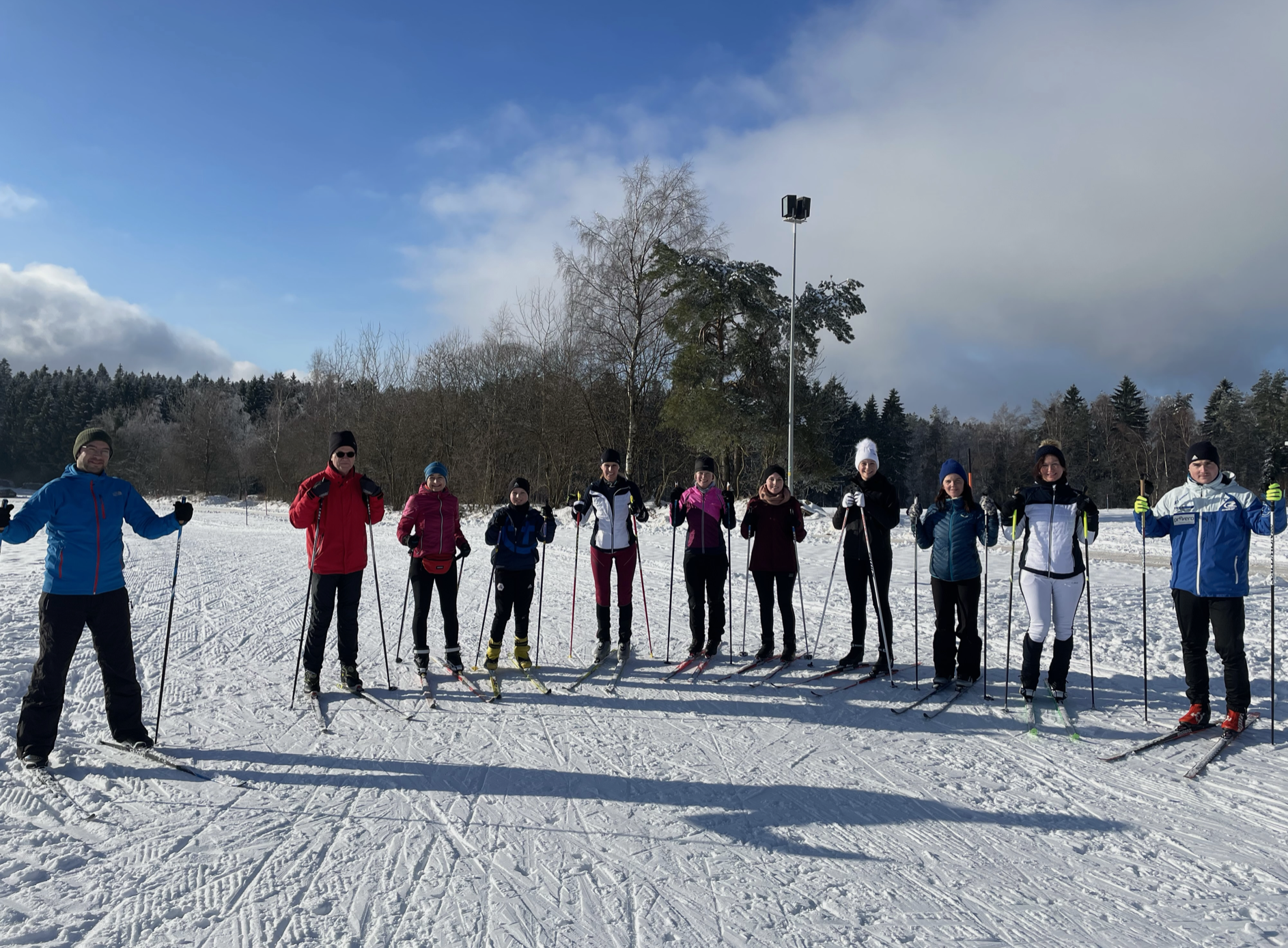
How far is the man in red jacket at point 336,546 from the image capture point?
516cm

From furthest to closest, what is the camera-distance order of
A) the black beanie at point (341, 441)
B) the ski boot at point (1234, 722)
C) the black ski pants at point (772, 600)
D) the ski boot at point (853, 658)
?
the black ski pants at point (772, 600), the ski boot at point (853, 658), the black beanie at point (341, 441), the ski boot at point (1234, 722)

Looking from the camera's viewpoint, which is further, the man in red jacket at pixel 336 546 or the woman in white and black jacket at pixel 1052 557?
the man in red jacket at pixel 336 546

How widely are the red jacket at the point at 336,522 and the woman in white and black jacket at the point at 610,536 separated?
1870 millimetres

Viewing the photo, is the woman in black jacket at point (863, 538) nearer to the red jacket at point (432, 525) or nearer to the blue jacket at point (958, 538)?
the blue jacket at point (958, 538)

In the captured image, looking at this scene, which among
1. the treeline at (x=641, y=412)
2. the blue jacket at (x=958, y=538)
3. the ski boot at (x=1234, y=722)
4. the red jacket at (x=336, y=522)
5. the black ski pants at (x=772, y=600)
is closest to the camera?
the ski boot at (x=1234, y=722)

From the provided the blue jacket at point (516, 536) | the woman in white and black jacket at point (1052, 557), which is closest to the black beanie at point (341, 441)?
the blue jacket at point (516, 536)

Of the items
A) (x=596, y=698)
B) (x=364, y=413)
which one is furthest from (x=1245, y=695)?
(x=364, y=413)

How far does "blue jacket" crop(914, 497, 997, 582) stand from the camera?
5547mm

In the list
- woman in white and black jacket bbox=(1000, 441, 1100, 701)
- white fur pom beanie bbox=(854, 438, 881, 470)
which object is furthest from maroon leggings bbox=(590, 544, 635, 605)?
woman in white and black jacket bbox=(1000, 441, 1100, 701)

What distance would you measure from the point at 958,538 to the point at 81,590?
19.6 ft

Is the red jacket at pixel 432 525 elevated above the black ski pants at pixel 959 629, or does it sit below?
above

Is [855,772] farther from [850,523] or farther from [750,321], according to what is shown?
[750,321]

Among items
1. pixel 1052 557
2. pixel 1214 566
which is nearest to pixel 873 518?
pixel 1052 557

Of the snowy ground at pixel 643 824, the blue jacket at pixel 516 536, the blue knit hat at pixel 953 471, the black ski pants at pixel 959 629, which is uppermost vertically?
the blue knit hat at pixel 953 471
